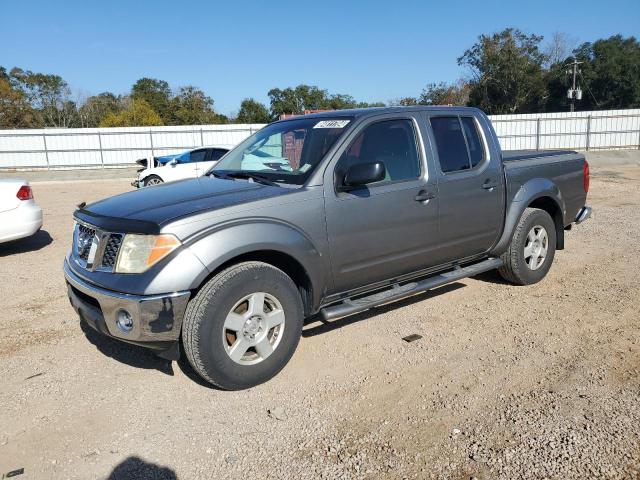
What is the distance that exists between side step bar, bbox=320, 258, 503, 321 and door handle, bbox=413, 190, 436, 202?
2.39ft

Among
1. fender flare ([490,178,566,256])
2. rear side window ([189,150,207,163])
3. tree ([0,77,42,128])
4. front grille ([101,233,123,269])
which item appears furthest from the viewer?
tree ([0,77,42,128])

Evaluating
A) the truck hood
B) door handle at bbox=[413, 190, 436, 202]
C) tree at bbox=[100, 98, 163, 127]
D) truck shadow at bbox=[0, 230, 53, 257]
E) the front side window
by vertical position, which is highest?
tree at bbox=[100, 98, 163, 127]

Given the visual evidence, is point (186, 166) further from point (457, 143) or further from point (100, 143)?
point (100, 143)

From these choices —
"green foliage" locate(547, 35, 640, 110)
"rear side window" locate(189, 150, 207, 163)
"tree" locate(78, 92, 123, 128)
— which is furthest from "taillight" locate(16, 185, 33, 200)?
"green foliage" locate(547, 35, 640, 110)

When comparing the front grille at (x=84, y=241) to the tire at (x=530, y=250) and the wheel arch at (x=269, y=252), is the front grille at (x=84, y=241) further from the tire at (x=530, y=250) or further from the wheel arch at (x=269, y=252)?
the tire at (x=530, y=250)

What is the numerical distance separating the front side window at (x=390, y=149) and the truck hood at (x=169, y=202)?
0.74 metres

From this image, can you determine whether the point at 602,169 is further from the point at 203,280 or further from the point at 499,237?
the point at 203,280

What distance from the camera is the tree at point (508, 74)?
54625 millimetres

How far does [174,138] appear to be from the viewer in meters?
27.7

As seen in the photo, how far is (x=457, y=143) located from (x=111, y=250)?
3169 mm

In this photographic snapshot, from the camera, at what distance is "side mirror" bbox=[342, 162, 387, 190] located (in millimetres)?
3725

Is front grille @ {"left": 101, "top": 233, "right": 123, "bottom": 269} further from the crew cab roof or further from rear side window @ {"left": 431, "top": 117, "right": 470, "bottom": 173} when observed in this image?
rear side window @ {"left": 431, "top": 117, "right": 470, "bottom": 173}

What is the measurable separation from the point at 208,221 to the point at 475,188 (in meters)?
2.63

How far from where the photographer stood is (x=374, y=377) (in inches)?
147
